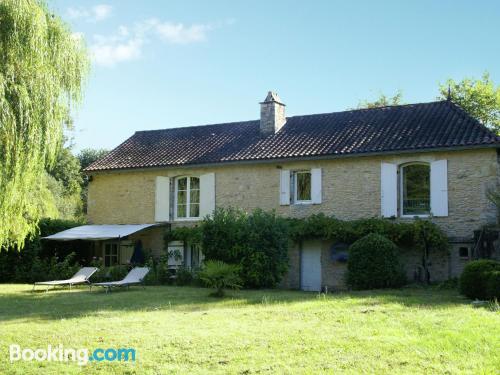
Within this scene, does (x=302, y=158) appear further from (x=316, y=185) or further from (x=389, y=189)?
(x=389, y=189)

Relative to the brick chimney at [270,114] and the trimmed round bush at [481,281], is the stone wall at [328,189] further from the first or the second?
the trimmed round bush at [481,281]

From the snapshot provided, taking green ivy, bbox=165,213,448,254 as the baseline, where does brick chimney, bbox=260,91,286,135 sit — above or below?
above

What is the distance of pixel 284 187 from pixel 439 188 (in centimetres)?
→ 532

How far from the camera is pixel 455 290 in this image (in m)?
16.5

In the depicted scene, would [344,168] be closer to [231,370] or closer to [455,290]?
→ [455,290]

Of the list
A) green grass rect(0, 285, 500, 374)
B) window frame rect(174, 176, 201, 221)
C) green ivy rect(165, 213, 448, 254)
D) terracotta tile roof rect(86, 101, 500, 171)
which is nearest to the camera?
green grass rect(0, 285, 500, 374)

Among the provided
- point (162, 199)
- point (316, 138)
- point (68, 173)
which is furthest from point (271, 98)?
point (68, 173)

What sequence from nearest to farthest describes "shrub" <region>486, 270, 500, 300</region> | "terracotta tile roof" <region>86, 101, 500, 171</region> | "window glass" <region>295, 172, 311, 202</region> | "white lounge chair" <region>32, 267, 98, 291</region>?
1. "shrub" <region>486, 270, 500, 300</region>
2. "white lounge chair" <region>32, 267, 98, 291</region>
3. "terracotta tile roof" <region>86, 101, 500, 171</region>
4. "window glass" <region>295, 172, 311, 202</region>

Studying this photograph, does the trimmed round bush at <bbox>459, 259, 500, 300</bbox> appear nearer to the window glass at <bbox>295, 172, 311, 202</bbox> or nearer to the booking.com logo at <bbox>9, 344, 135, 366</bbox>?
the booking.com logo at <bbox>9, 344, 135, 366</bbox>

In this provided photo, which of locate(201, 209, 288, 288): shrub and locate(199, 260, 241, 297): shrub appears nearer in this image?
locate(199, 260, 241, 297): shrub

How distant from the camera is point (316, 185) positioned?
21.4 meters

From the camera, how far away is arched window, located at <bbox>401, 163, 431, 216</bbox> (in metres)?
20.0

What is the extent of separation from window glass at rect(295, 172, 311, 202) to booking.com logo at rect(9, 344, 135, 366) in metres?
13.5

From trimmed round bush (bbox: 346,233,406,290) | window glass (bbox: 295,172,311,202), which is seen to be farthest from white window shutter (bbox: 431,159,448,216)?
window glass (bbox: 295,172,311,202)
